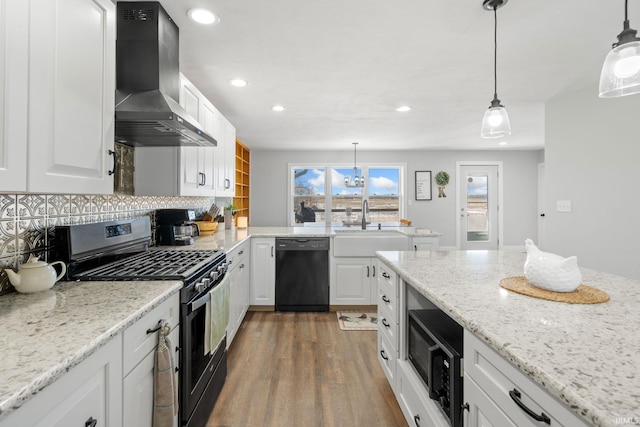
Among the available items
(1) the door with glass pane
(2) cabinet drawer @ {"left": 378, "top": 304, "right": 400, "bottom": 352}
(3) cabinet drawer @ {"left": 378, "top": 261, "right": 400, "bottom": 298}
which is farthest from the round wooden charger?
(1) the door with glass pane

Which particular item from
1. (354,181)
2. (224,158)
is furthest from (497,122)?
(354,181)

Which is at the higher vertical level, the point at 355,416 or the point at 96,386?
the point at 96,386

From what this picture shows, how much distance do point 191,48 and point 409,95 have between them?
215 centimetres

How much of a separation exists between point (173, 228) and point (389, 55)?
218 cm

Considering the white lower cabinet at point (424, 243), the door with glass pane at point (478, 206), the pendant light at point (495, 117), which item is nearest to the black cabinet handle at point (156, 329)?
the pendant light at point (495, 117)

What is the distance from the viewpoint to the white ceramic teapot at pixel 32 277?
1.22m

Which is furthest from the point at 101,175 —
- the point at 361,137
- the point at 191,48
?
the point at 361,137

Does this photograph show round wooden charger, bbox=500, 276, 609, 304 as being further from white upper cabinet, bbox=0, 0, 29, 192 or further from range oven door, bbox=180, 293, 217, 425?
white upper cabinet, bbox=0, 0, 29, 192

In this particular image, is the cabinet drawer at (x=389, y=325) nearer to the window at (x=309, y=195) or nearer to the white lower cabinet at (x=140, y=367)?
the white lower cabinet at (x=140, y=367)

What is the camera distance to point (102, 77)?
1.38 m

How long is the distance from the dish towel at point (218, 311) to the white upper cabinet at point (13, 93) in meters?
1.12

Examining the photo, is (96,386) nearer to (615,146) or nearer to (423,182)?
(615,146)

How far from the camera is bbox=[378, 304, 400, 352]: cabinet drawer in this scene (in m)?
1.85

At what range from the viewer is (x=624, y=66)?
117cm
